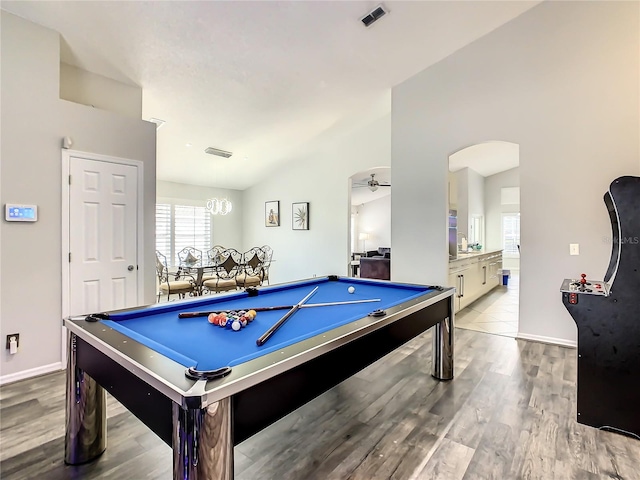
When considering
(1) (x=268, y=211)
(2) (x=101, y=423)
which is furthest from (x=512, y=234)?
(2) (x=101, y=423)

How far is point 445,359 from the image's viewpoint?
2.81 m

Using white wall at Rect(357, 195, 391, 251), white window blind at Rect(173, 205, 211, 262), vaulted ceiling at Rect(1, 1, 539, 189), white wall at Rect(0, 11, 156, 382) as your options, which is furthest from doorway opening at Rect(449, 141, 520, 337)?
white window blind at Rect(173, 205, 211, 262)

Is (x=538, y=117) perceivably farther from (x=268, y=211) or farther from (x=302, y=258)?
(x=268, y=211)

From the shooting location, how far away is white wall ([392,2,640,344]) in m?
3.46

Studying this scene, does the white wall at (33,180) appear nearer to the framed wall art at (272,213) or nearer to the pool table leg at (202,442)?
the pool table leg at (202,442)

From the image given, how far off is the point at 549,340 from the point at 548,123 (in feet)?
8.25

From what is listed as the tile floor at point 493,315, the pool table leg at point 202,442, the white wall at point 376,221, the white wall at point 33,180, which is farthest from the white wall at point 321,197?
the pool table leg at point 202,442

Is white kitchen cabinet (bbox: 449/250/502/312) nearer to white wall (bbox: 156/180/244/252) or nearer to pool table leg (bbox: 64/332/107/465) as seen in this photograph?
pool table leg (bbox: 64/332/107/465)

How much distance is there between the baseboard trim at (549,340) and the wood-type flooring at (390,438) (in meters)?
0.98

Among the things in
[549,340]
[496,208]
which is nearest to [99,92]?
[549,340]

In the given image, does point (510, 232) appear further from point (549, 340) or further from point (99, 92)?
point (99, 92)

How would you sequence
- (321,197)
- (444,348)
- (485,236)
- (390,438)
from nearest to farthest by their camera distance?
1. (390,438)
2. (444,348)
3. (321,197)
4. (485,236)

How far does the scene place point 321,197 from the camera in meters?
7.23

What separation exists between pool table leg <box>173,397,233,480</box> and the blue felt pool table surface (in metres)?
0.19
